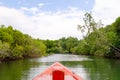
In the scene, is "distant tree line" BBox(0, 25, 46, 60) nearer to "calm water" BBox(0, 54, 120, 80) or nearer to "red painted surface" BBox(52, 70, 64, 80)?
"calm water" BBox(0, 54, 120, 80)

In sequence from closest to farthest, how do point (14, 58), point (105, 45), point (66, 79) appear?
point (66, 79)
point (105, 45)
point (14, 58)

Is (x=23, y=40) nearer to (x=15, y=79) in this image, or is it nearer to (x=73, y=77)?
(x=15, y=79)

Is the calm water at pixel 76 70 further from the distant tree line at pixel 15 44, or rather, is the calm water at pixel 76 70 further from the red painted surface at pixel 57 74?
the red painted surface at pixel 57 74

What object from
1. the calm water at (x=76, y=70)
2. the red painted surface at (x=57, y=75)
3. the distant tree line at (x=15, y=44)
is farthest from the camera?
the distant tree line at (x=15, y=44)

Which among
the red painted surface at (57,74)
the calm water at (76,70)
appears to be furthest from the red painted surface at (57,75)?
the calm water at (76,70)

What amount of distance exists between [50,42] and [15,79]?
16290 centimetres

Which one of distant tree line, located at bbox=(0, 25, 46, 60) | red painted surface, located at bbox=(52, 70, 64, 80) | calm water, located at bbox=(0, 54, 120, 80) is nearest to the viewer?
red painted surface, located at bbox=(52, 70, 64, 80)

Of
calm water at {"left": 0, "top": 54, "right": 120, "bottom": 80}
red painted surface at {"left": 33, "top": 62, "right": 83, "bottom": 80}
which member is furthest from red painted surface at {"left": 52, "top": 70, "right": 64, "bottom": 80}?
calm water at {"left": 0, "top": 54, "right": 120, "bottom": 80}

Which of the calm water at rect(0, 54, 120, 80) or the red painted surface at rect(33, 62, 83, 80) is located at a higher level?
the red painted surface at rect(33, 62, 83, 80)

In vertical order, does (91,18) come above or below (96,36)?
above

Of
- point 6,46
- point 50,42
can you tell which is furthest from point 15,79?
point 50,42

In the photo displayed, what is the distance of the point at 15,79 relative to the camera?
32.6m

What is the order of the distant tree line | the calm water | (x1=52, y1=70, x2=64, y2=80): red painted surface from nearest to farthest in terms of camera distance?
(x1=52, y1=70, x2=64, y2=80): red painted surface < the calm water < the distant tree line

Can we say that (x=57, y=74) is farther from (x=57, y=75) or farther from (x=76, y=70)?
(x=76, y=70)
